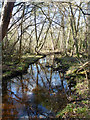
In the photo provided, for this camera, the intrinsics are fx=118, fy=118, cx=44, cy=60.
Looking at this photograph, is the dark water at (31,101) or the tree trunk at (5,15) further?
the dark water at (31,101)

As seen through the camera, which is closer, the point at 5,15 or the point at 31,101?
the point at 5,15

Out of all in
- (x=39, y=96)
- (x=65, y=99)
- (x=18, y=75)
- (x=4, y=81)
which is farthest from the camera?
(x=18, y=75)

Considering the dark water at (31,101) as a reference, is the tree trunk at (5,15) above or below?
above

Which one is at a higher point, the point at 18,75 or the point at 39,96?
the point at 18,75

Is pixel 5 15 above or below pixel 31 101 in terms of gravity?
above

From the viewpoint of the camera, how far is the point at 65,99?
5.32 metres

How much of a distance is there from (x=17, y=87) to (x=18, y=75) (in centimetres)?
225

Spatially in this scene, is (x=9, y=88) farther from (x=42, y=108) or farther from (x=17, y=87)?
(x=42, y=108)

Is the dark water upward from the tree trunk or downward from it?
downward

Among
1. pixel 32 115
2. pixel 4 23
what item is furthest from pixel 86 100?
pixel 4 23

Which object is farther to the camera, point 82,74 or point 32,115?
point 82,74

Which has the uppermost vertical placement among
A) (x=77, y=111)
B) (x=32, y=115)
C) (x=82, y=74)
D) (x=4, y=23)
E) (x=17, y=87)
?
(x=4, y=23)

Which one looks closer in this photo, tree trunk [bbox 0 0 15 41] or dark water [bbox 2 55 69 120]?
tree trunk [bbox 0 0 15 41]

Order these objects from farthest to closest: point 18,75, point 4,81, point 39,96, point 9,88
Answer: point 18,75 < point 4,81 < point 9,88 < point 39,96
